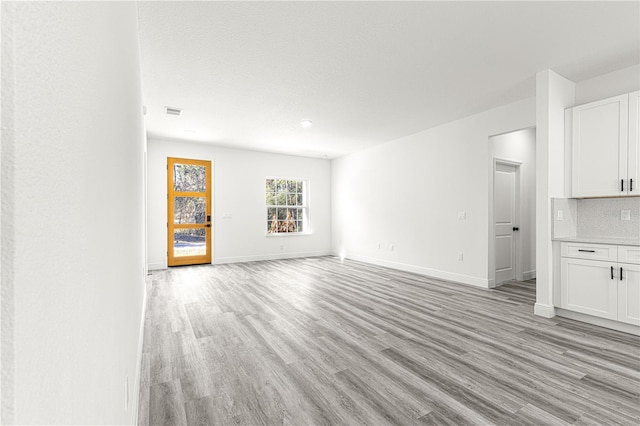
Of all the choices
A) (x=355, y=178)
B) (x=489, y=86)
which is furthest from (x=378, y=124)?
(x=355, y=178)

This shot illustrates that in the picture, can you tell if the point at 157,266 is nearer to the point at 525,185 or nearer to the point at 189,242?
the point at 189,242

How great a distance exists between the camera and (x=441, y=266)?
5.35 meters

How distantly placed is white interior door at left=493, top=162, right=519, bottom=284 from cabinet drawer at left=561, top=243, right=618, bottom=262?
1630 mm

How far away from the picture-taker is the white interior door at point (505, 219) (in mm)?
5125

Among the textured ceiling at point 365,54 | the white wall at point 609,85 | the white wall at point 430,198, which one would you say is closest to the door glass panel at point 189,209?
the textured ceiling at point 365,54

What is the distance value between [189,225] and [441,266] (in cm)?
523

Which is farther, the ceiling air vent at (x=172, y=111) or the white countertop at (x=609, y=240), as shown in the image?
the ceiling air vent at (x=172, y=111)

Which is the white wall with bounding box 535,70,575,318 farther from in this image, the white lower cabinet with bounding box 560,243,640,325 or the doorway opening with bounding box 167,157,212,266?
the doorway opening with bounding box 167,157,212,266

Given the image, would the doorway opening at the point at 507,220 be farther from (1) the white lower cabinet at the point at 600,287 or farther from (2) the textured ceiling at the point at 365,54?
(1) the white lower cabinet at the point at 600,287

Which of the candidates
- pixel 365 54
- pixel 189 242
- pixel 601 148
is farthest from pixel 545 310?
pixel 189 242

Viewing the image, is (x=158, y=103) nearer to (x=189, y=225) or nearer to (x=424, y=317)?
(x=189, y=225)

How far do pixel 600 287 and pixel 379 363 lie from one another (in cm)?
260

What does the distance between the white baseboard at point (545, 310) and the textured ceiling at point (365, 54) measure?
2.64 m

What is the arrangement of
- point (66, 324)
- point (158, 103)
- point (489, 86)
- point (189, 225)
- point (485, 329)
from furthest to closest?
point (189, 225), point (158, 103), point (489, 86), point (485, 329), point (66, 324)
